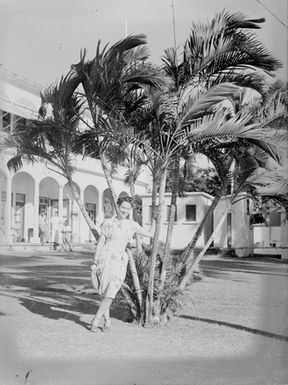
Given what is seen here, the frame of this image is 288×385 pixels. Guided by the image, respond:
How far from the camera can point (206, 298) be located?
9531mm

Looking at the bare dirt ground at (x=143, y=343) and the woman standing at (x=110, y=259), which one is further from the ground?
the woman standing at (x=110, y=259)

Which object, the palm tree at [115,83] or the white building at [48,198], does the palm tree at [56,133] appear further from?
the white building at [48,198]

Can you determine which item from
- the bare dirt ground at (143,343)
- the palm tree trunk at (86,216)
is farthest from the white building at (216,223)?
the palm tree trunk at (86,216)

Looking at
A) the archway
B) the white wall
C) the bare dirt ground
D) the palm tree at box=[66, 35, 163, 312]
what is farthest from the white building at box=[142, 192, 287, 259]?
the palm tree at box=[66, 35, 163, 312]

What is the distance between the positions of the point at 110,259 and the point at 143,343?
1008 mm

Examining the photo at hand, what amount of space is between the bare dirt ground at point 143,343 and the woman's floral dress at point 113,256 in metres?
0.54

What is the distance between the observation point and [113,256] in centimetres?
609

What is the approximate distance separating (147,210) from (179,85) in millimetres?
20107

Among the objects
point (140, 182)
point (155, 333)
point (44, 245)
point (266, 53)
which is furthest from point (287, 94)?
point (140, 182)

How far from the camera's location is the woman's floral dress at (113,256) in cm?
608

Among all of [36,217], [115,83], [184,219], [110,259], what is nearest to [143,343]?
[110,259]

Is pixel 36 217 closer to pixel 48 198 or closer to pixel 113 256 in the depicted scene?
pixel 48 198

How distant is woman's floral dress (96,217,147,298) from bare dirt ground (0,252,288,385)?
54 cm

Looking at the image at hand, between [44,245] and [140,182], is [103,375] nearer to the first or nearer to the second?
[44,245]
